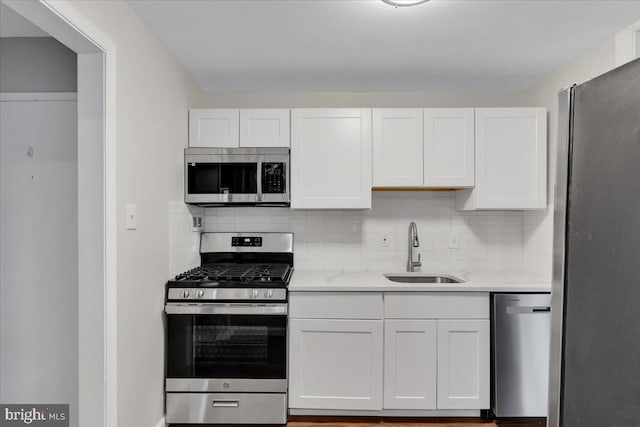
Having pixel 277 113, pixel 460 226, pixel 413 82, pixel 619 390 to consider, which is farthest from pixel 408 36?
pixel 619 390

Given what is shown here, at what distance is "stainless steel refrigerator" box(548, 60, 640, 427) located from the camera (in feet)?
2.15

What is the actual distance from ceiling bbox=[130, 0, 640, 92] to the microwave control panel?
26.0 inches

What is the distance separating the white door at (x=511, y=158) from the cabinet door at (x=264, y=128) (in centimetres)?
135

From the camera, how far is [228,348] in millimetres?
2391

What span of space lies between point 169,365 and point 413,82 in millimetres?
2535

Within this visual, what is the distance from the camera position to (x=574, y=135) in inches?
32.3

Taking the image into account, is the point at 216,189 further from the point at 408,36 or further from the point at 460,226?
the point at 460,226

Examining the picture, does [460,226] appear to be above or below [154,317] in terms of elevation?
above

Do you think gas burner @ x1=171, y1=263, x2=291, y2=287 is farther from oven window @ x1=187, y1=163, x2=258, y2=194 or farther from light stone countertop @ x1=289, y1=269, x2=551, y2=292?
oven window @ x1=187, y1=163, x2=258, y2=194

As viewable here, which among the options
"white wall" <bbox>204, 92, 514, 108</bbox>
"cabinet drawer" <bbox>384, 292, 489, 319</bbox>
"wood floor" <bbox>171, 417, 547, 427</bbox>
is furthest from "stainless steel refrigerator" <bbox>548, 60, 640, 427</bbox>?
"white wall" <bbox>204, 92, 514, 108</bbox>

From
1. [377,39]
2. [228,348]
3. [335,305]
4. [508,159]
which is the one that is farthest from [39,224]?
[508,159]

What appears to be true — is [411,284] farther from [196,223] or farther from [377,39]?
[196,223]

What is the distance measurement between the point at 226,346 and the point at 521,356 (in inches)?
70.3

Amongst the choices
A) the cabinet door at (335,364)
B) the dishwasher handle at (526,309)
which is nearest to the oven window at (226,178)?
the cabinet door at (335,364)
